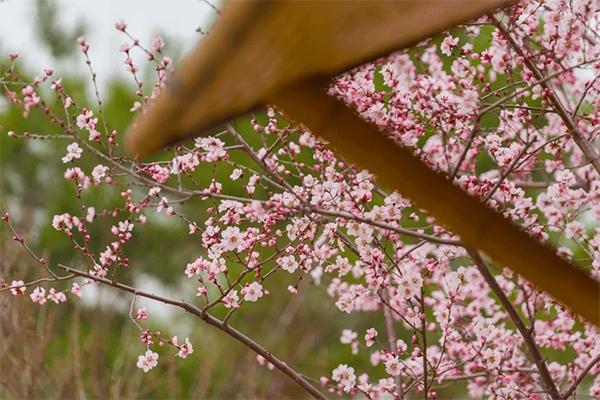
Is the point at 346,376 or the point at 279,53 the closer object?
the point at 279,53

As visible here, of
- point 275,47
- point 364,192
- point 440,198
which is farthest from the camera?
point 364,192

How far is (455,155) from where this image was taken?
3.16 m

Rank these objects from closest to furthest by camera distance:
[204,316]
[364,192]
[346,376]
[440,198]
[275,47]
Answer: [275,47]
[440,198]
[204,316]
[364,192]
[346,376]

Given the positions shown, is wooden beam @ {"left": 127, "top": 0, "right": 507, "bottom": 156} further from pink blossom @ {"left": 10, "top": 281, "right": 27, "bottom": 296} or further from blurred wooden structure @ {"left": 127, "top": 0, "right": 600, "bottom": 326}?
pink blossom @ {"left": 10, "top": 281, "right": 27, "bottom": 296}

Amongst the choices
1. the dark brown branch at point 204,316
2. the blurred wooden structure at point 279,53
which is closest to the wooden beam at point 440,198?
the blurred wooden structure at point 279,53

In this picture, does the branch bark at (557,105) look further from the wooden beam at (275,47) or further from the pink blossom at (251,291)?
the wooden beam at (275,47)

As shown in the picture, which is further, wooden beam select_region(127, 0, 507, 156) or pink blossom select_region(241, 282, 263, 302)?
pink blossom select_region(241, 282, 263, 302)

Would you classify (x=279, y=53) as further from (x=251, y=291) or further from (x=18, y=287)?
(x=18, y=287)

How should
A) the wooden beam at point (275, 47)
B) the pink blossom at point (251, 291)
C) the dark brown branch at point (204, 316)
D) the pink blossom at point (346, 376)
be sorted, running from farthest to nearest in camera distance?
the pink blossom at point (346, 376) < the pink blossom at point (251, 291) < the dark brown branch at point (204, 316) < the wooden beam at point (275, 47)

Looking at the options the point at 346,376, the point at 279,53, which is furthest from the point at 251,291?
the point at 279,53

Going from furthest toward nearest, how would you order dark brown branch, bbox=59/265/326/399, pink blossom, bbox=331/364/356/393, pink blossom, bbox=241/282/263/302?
1. pink blossom, bbox=331/364/356/393
2. pink blossom, bbox=241/282/263/302
3. dark brown branch, bbox=59/265/326/399

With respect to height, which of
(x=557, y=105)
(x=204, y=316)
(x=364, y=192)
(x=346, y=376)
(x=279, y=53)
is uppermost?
(x=557, y=105)

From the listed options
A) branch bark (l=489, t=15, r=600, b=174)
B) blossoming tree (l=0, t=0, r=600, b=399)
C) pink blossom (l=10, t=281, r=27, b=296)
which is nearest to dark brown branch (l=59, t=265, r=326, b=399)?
blossoming tree (l=0, t=0, r=600, b=399)

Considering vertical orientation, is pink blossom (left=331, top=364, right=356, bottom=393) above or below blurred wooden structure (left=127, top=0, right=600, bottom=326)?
above
